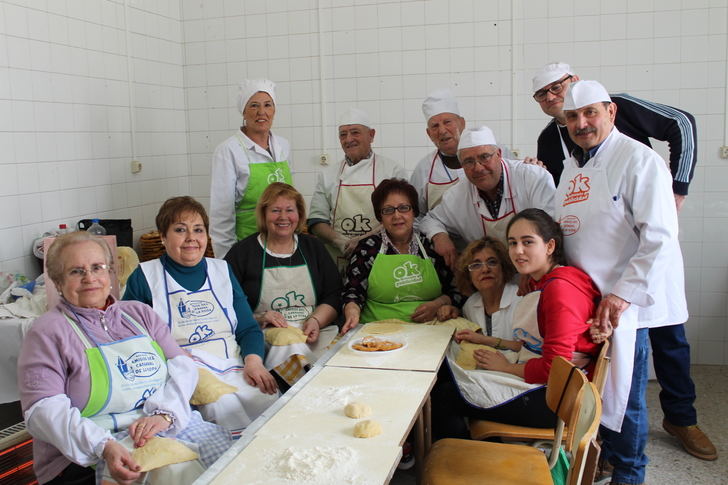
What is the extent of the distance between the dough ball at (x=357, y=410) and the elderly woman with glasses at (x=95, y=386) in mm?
536

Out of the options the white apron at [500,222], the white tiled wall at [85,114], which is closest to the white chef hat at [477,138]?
the white apron at [500,222]

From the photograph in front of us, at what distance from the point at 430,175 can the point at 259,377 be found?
163 centimetres

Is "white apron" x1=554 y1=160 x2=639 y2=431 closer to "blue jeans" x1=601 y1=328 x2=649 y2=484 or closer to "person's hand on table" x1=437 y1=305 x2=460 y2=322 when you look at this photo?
"blue jeans" x1=601 y1=328 x2=649 y2=484

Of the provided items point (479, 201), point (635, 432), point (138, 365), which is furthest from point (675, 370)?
point (138, 365)

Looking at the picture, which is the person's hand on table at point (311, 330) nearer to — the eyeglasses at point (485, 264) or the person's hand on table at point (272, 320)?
the person's hand on table at point (272, 320)

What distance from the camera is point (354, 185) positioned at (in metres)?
3.89

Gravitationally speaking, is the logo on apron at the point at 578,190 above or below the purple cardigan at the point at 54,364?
above

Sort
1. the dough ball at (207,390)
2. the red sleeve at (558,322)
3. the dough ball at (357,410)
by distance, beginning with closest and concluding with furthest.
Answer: the dough ball at (357,410) < the red sleeve at (558,322) < the dough ball at (207,390)

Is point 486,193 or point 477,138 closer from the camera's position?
point 477,138

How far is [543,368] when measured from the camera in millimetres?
2430

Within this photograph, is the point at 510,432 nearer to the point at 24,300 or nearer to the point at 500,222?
the point at 500,222

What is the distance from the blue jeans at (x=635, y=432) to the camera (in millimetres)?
2701

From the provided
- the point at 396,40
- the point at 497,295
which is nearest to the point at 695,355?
the point at 497,295

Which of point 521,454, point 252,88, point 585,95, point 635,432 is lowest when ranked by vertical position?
point 635,432
